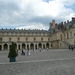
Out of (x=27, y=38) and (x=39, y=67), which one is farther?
(x=27, y=38)

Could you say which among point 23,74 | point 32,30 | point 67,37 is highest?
point 32,30

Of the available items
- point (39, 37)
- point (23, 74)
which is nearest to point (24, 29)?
point (39, 37)

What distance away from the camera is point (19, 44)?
75.5 m

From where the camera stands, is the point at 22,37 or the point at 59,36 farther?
the point at 22,37

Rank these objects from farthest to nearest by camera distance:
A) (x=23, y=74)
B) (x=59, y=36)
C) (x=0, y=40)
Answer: (x=0, y=40)
(x=59, y=36)
(x=23, y=74)

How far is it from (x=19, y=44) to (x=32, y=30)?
11.2m

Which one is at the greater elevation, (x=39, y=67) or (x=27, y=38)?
(x=27, y=38)

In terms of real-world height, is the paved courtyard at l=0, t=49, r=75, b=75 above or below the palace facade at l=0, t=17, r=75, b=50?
below

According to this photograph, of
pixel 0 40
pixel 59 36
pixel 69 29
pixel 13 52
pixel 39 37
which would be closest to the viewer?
pixel 13 52

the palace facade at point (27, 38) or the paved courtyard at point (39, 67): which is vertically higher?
the palace facade at point (27, 38)

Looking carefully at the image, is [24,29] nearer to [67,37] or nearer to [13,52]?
[67,37]

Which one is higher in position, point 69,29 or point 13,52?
point 69,29

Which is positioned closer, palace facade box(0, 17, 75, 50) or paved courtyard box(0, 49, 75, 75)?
paved courtyard box(0, 49, 75, 75)

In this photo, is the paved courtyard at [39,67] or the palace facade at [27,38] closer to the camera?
the paved courtyard at [39,67]
